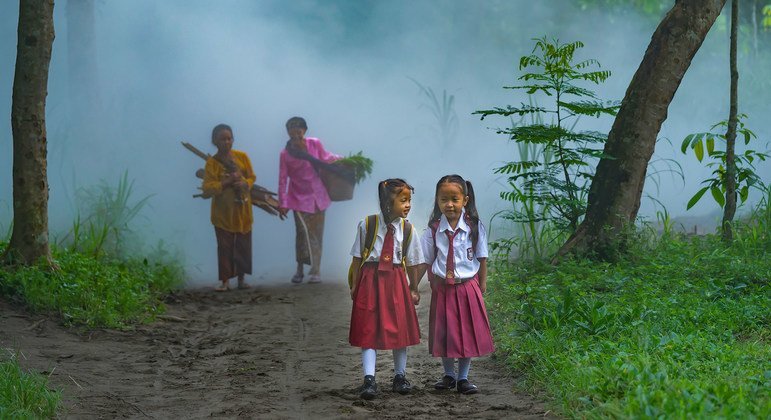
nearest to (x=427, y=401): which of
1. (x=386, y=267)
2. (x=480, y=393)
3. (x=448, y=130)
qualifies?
(x=480, y=393)

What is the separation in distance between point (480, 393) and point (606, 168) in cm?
434

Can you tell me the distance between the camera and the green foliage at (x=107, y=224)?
11.4m

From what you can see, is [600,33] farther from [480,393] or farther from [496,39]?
[480,393]

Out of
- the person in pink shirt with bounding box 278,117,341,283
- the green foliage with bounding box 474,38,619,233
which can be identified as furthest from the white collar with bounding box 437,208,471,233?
the person in pink shirt with bounding box 278,117,341,283

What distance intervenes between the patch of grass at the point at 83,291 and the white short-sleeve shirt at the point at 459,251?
3.73 m

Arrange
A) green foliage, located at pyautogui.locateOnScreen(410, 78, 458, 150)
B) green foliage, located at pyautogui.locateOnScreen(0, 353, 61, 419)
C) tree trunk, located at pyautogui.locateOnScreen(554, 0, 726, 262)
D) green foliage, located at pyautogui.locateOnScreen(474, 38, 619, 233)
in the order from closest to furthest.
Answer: green foliage, located at pyautogui.locateOnScreen(0, 353, 61, 419)
green foliage, located at pyautogui.locateOnScreen(474, 38, 619, 233)
tree trunk, located at pyautogui.locateOnScreen(554, 0, 726, 262)
green foliage, located at pyautogui.locateOnScreen(410, 78, 458, 150)

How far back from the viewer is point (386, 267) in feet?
21.0

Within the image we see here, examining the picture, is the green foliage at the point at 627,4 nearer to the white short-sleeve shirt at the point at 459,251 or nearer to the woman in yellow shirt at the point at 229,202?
the woman in yellow shirt at the point at 229,202

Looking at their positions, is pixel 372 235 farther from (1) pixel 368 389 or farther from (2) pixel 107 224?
(2) pixel 107 224

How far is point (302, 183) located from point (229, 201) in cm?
105

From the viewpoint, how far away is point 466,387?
6.38m

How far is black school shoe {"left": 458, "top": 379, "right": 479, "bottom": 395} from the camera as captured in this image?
6.38 m

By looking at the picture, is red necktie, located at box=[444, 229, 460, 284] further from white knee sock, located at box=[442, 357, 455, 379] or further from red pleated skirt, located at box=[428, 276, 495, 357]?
white knee sock, located at box=[442, 357, 455, 379]

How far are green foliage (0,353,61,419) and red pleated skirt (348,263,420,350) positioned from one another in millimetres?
1868
